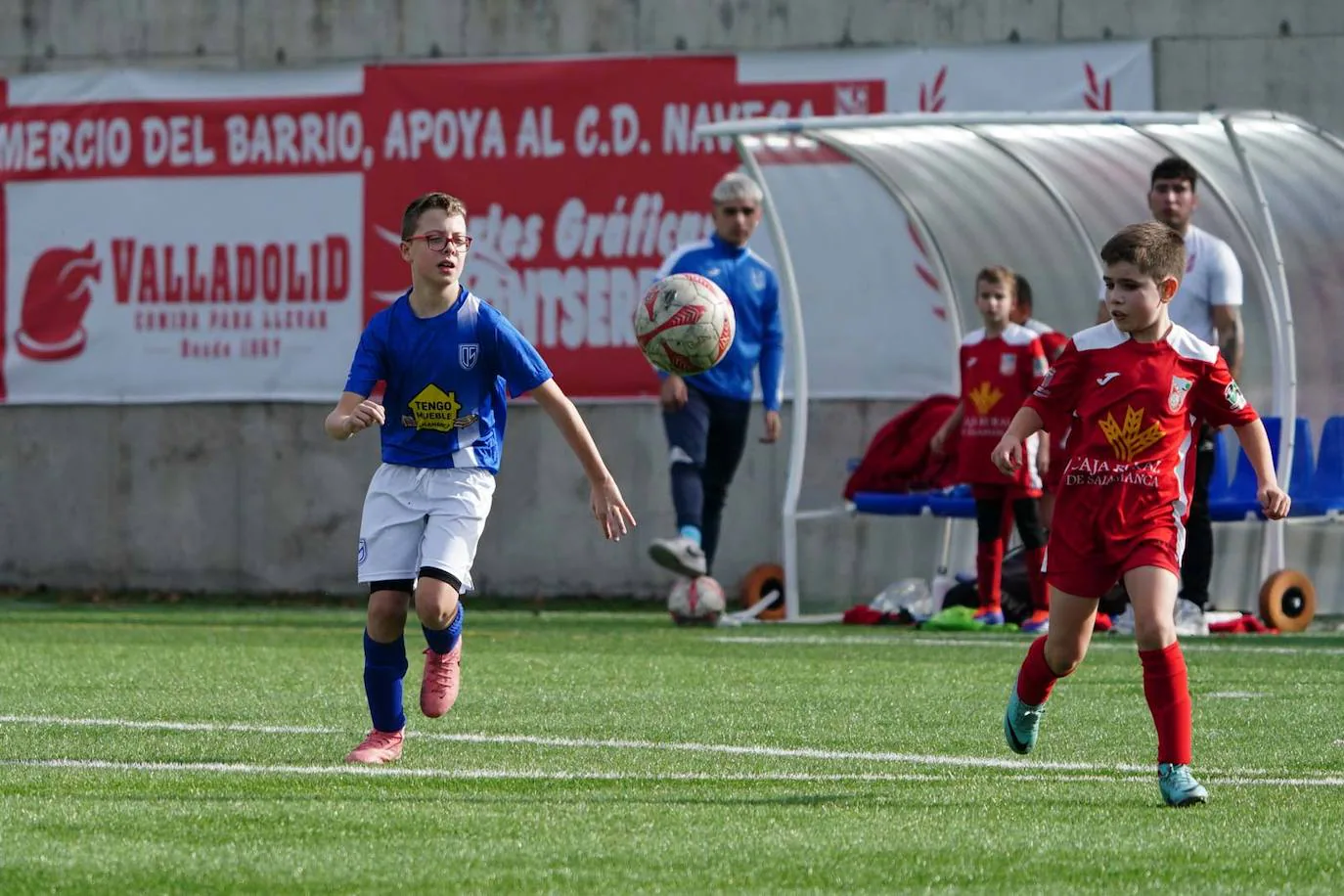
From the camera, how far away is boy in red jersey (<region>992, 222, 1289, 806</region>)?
6.00 meters

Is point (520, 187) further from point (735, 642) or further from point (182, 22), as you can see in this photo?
point (735, 642)

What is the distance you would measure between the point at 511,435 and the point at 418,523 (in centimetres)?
913

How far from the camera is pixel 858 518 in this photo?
49.7 ft

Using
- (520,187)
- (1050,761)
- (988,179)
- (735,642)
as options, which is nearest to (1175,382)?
(1050,761)

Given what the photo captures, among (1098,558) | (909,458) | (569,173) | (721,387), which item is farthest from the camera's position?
(569,173)

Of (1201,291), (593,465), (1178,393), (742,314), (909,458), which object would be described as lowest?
(909,458)

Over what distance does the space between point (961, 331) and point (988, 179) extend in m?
0.89

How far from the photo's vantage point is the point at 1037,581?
12586 millimetres

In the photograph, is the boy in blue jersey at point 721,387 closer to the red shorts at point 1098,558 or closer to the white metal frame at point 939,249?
the white metal frame at point 939,249

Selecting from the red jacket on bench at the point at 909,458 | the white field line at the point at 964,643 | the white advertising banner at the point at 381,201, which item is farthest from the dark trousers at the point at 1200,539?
the white advertising banner at the point at 381,201

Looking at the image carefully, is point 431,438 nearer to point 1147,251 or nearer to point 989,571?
point 1147,251

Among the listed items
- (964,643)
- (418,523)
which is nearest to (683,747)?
(418,523)

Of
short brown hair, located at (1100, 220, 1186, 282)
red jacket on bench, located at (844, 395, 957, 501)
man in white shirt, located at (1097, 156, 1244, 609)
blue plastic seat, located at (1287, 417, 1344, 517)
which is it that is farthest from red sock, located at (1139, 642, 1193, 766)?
red jacket on bench, located at (844, 395, 957, 501)

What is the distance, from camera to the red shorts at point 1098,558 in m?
6.00
